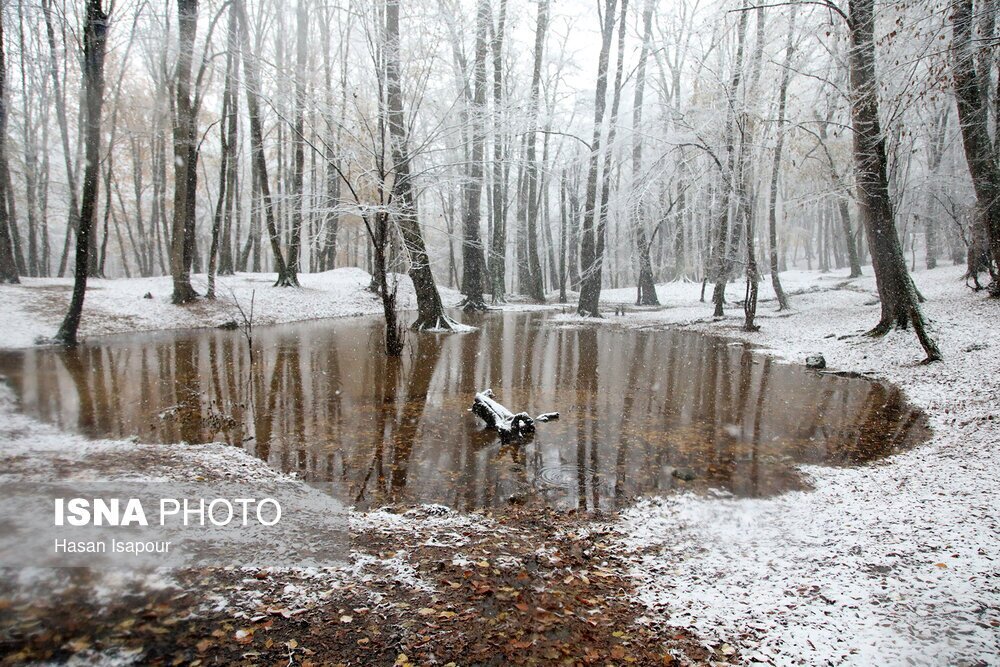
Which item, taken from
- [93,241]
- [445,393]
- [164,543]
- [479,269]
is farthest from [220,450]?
[93,241]

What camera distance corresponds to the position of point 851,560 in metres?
3.34

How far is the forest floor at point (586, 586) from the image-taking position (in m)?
2.49

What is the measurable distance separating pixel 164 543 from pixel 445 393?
497 cm

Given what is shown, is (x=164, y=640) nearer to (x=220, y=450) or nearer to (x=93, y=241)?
(x=220, y=450)

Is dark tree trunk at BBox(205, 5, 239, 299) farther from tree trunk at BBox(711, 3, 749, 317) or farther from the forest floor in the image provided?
tree trunk at BBox(711, 3, 749, 317)

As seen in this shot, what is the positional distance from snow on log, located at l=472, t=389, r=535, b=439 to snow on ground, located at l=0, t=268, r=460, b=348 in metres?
5.58

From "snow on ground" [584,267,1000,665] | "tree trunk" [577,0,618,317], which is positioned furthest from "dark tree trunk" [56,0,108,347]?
"tree trunk" [577,0,618,317]

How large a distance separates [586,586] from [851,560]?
71.4 inches

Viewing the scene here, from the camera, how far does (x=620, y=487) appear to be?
4.71 meters

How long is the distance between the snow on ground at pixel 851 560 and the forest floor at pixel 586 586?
0.01 meters

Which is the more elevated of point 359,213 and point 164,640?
point 359,213

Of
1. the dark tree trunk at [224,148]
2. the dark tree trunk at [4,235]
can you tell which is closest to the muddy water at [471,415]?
the dark tree trunk at [224,148]

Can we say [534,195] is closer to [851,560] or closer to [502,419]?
[502,419]

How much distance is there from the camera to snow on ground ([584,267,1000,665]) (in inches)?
102
